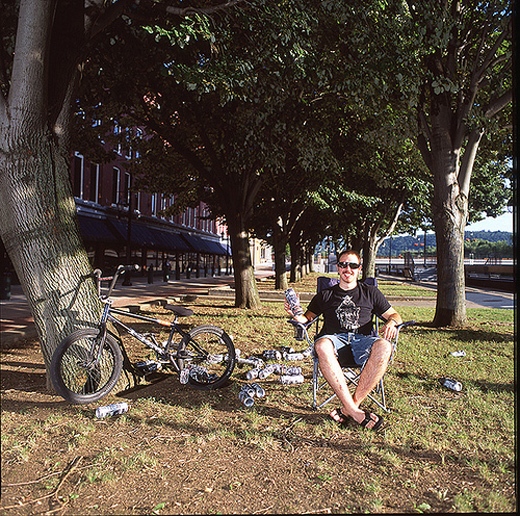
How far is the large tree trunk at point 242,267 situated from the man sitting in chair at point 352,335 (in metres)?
8.50

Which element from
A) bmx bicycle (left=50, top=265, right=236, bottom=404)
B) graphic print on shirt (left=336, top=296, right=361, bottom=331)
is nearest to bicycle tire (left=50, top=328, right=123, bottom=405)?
bmx bicycle (left=50, top=265, right=236, bottom=404)

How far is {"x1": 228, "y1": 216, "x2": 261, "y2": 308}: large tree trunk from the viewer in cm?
1270

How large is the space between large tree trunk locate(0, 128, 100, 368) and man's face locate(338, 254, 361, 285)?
8.98 ft

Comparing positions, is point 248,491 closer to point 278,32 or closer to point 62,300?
point 62,300

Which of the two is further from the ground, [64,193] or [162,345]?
[64,193]

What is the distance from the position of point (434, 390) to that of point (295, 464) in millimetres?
2453

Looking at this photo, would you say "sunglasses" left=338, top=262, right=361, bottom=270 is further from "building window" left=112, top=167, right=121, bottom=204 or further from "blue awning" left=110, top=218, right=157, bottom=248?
"building window" left=112, top=167, right=121, bottom=204

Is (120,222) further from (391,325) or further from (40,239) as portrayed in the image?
(391,325)

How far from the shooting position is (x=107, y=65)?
27.2 feet

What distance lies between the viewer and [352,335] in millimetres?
4113

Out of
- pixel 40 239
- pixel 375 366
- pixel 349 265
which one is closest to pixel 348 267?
pixel 349 265

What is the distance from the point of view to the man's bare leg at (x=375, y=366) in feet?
12.4

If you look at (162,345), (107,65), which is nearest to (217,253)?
(107,65)

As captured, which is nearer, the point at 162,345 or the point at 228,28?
the point at 162,345
